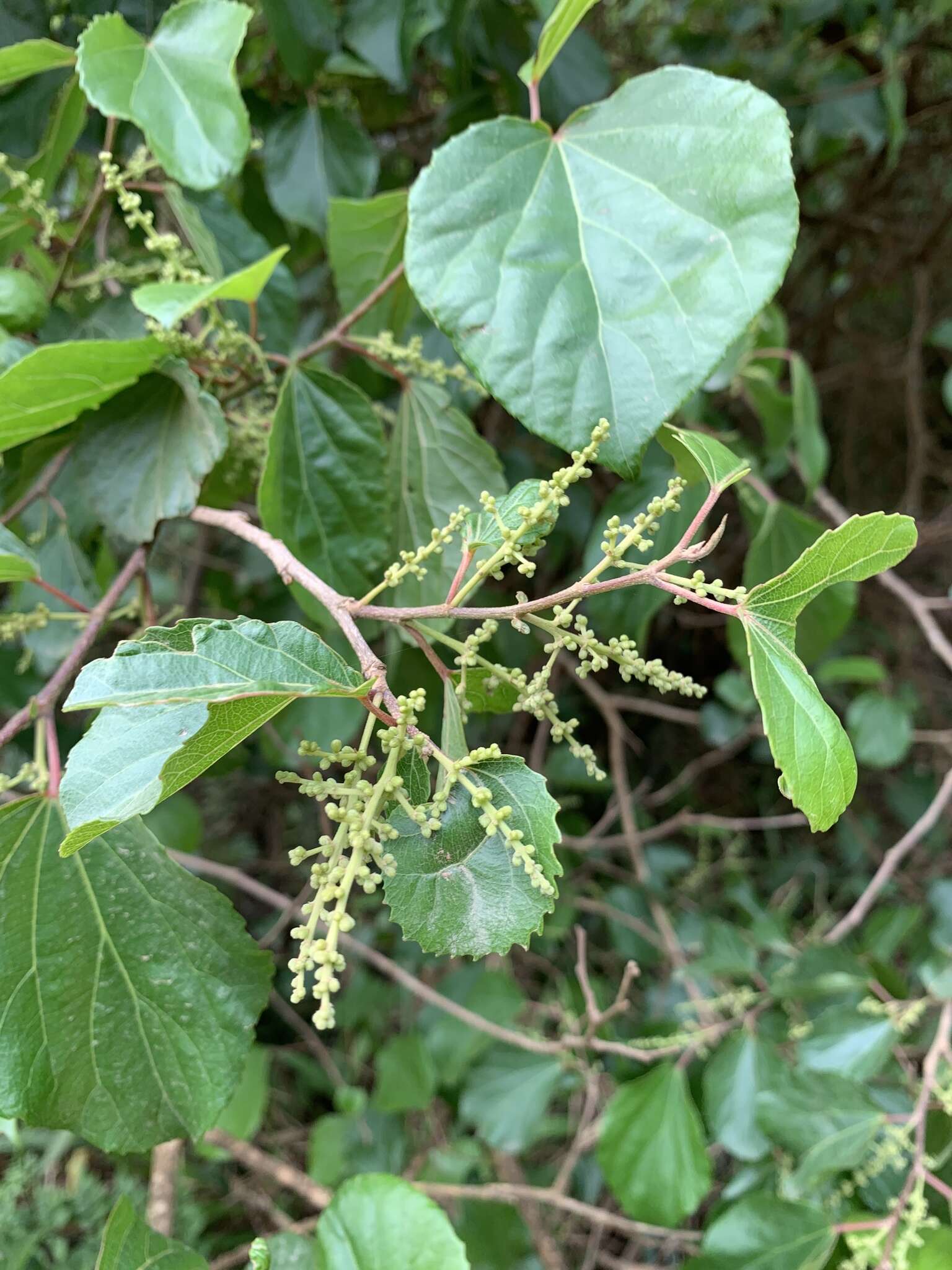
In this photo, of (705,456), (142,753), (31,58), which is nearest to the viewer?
(142,753)

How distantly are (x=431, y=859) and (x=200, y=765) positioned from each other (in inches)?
4.8

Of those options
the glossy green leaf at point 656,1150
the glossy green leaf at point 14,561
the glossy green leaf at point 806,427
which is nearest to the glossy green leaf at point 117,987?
the glossy green leaf at point 14,561

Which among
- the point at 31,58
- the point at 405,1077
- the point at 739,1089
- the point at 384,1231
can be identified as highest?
the point at 31,58

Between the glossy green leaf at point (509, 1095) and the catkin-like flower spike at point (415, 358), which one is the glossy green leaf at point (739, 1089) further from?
the catkin-like flower spike at point (415, 358)

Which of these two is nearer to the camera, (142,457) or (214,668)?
(214,668)

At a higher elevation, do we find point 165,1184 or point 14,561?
point 14,561

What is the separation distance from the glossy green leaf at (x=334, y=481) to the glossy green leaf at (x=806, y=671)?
0.36m

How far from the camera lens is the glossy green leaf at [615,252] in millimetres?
479

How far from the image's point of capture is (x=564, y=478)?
39 cm

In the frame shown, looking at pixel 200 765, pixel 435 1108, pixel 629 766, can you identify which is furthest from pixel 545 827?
pixel 629 766

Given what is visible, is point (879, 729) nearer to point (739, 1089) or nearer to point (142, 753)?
point (739, 1089)

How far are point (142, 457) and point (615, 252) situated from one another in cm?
38

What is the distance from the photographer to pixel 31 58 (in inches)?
25.9

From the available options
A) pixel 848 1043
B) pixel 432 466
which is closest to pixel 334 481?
pixel 432 466
